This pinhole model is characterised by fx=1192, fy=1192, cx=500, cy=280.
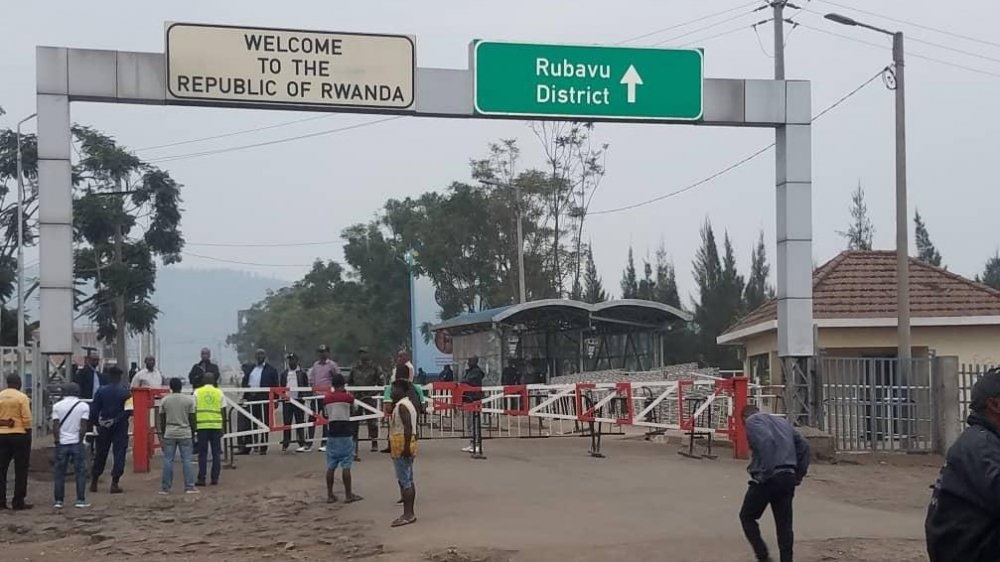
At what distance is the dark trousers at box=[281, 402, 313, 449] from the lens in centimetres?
2023

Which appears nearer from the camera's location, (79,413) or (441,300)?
(79,413)

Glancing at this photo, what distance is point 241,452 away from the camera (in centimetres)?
2058

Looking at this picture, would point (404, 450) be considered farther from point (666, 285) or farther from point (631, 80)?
point (666, 285)

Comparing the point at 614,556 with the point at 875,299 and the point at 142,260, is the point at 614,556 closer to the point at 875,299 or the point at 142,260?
the point at 875,299

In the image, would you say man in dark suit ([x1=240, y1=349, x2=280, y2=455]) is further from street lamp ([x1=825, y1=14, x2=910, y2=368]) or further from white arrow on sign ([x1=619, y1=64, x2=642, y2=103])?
street lamp ([x1=825, y1=14, x2=910, y2=368])

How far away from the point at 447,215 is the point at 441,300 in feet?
16.8

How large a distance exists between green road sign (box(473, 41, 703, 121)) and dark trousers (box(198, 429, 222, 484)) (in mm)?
6396

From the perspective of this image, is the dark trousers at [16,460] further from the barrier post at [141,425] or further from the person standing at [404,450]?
the person standing at [404,450]

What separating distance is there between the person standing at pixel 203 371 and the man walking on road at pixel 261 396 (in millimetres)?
811

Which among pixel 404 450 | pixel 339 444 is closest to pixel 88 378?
pixel 339 444

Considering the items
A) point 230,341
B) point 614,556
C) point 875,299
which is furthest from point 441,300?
point 230,341

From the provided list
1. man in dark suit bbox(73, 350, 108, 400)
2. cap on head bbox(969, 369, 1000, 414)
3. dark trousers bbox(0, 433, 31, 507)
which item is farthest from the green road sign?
cap on head bbox(969, 369, 1000, 414)

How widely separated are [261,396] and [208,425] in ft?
12.3

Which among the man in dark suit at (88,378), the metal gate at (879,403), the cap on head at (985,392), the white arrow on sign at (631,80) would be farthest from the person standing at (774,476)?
the man in dark suit at (88,378)
